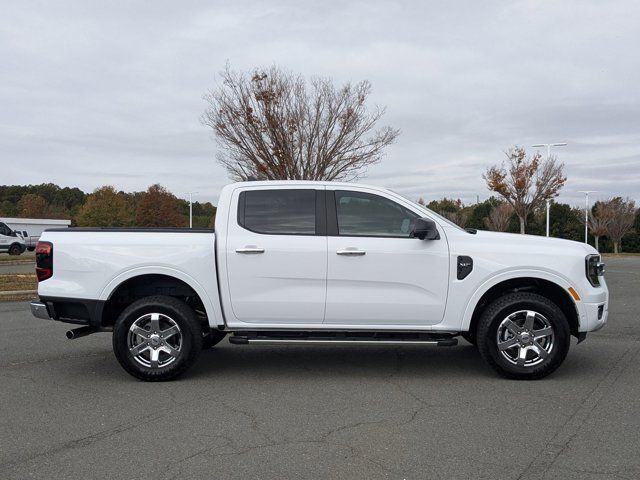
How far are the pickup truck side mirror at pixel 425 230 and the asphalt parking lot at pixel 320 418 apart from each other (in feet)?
4.61

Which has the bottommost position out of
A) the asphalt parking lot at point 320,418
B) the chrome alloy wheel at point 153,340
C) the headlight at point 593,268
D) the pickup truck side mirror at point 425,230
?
the asphalt parking lot at point 320,418

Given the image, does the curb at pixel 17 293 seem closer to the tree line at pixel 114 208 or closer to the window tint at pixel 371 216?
the window tint at pixel 371 216

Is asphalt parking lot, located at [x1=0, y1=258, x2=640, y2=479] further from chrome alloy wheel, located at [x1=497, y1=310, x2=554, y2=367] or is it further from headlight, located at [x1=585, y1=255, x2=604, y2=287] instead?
headlight, located at [x1=585, y1=255, x2=604, y2=287]

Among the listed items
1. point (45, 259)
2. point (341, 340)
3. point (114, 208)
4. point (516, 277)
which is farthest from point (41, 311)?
point (114, 208)

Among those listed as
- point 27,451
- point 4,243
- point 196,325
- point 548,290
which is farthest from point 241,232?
point 4,243

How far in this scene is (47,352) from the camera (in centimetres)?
740

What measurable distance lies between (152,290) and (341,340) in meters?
2.03

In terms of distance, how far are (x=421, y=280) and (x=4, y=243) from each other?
117ft

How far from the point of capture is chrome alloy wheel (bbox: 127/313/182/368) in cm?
587

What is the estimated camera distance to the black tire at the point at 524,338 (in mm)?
5828

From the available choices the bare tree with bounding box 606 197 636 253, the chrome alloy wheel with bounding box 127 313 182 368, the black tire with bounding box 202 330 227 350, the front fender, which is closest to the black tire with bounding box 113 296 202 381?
the chrome alloy wheel with bounding box 127 313 182 368

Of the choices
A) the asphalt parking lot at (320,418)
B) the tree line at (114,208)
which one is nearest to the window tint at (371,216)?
the asphalt parking lot at (320,418)

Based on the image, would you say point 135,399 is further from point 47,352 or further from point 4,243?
point 4,243

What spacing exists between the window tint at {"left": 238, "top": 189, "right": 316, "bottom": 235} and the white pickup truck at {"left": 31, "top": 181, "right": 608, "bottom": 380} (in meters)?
0.03
